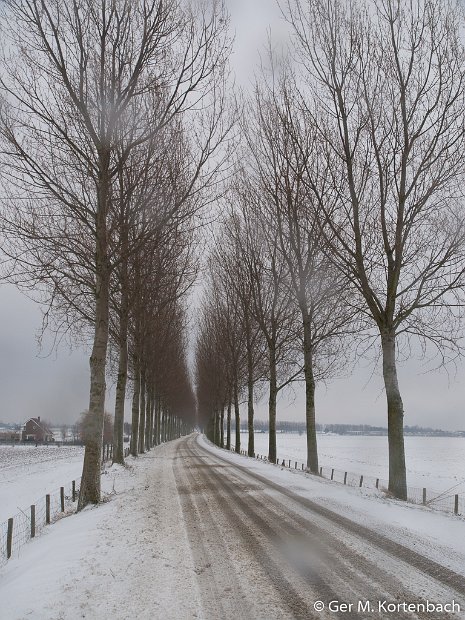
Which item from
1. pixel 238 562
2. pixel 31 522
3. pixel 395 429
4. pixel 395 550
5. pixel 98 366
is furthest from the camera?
pixel 395 429

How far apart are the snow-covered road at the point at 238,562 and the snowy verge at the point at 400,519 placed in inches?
1.2

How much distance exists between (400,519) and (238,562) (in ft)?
12.9

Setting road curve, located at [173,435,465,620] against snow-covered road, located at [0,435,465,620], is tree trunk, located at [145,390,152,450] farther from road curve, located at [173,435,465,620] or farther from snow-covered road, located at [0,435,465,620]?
road curve, located at [173,435,465,620]

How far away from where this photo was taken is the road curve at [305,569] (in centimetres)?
449

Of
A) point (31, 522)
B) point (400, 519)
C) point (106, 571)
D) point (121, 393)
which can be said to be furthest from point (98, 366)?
point (121, 393)

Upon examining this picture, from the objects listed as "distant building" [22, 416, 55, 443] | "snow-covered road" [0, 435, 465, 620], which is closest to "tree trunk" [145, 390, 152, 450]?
"snow-covered road" [0, 435, 465, 620]

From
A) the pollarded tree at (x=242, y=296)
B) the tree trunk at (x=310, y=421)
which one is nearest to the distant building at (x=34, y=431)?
the pollarded tree at (x=242, y=296)

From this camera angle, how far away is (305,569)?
5539mm

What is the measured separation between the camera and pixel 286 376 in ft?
83.1

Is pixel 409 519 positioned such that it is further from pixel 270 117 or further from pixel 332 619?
pixel 270 117

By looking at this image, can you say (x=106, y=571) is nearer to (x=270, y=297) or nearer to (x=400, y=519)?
(x=400, y=519)

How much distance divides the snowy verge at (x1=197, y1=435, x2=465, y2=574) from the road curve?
0.28 meters

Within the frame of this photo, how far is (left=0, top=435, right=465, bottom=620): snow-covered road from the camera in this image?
4508 mm

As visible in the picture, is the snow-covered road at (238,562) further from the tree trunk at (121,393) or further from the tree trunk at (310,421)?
the tree trunk at (121,393)
